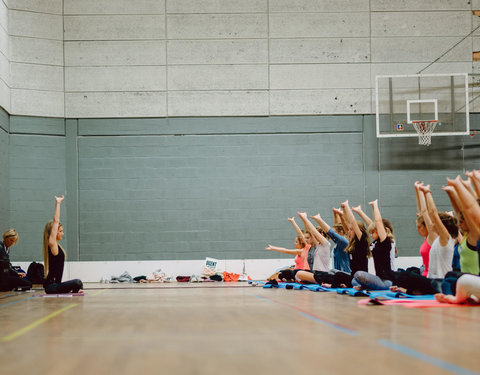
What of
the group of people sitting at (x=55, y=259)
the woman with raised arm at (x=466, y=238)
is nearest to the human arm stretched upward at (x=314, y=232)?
the woman with raised arm at (x=466, y=238)

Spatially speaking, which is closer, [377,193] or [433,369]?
[433,369]

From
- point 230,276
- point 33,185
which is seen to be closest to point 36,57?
point 33,185

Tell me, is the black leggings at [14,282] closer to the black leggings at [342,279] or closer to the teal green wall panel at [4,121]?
the teal green wall panel at [4,121]

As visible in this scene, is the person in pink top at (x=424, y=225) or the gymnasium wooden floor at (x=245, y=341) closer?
the gymnasium wooden floor at (x=245, y=341)

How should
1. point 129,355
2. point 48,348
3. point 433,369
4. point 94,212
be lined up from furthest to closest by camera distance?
point 94,212
point 48,348
point 129,355
point 433,369

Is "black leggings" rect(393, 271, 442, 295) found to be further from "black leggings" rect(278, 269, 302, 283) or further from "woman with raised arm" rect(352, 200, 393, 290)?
"black leggings" rect(278, 269, 302, 283)

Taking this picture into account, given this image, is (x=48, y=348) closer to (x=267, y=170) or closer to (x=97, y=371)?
(x=97, y=371)

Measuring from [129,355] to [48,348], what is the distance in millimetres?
547

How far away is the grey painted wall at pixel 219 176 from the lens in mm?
13656

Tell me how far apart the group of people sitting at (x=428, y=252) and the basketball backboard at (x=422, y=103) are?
3939 mm

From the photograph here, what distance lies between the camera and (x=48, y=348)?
10.5 ft

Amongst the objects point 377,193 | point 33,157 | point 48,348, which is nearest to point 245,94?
point 377,193

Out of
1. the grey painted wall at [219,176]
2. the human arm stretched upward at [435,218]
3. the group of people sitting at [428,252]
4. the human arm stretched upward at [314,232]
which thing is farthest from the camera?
the grey painted wall at [219,176]

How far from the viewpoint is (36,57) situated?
13516 millimetres
